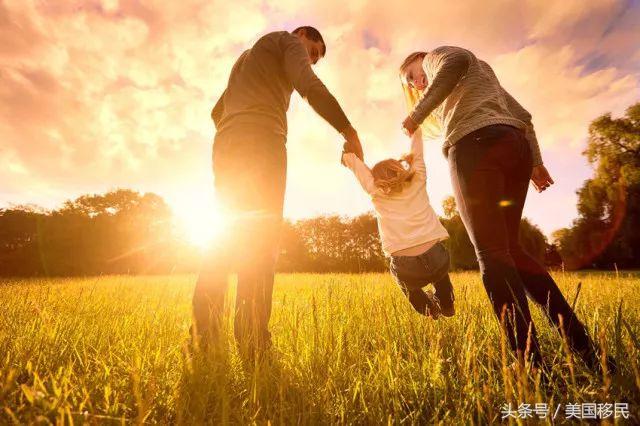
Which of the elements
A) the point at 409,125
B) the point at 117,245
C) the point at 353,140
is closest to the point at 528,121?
the point at 409,125

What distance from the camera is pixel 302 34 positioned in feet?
9.70

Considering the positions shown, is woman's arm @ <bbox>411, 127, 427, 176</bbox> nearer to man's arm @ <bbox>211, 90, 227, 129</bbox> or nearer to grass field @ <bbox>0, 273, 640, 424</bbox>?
grass field @ <bbox>0, 273, 640, 424</bbox>

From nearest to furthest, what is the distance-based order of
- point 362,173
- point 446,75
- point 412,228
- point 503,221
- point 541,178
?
point 503,221 < point 446,75 < point 541,178 < point 412,228 < point 362,173

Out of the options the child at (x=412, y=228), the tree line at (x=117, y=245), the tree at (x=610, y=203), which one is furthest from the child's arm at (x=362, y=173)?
the tree at (x=610, y=203)

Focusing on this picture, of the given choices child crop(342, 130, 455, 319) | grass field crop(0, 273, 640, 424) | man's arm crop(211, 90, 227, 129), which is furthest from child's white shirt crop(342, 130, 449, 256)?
man's arm crop(211, 90, 227, 129)

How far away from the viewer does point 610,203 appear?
102ft

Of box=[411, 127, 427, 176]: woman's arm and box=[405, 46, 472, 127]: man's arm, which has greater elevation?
box=[405, 46, 472, 127]: man's arm

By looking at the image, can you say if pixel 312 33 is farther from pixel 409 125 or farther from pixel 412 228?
pixel 412 228

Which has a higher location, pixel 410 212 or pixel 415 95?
pixel 415 95

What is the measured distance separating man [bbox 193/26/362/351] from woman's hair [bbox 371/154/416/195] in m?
0.60

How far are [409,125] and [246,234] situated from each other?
4.79 feet

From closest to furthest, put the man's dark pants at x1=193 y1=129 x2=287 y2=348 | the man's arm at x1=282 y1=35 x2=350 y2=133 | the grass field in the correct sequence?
1. the grass field
2. the man's dark pants at x1=193 y1=129 x2=287 y2=348
3. the man's arm at x1=282 y1=35 x2=350 y2=133

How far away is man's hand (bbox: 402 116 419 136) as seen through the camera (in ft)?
7.82

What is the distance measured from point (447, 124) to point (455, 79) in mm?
300
